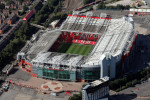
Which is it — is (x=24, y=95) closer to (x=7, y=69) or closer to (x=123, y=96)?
(x=7, y=69)

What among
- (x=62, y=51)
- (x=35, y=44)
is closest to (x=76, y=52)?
(x=62, y=51)

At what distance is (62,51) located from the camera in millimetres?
182125

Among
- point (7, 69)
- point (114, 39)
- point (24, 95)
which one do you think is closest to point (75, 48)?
point (114, 39)

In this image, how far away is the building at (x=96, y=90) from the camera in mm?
131625

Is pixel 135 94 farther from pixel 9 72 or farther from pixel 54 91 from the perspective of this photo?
pixel 9 72

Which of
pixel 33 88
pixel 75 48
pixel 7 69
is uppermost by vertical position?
pixel 75 48

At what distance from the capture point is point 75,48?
185250 mm

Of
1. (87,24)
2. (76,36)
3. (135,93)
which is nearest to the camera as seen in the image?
(135,93)

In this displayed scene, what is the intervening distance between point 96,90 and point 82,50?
51.1 m

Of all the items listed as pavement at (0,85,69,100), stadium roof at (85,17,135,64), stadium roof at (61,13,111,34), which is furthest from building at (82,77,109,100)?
stadium roof at (61,13,111,34)

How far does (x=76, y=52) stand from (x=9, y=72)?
37168 millimetres

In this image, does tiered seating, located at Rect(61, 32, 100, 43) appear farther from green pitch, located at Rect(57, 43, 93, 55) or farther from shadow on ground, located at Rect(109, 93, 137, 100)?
shadow on ground, located at Rect(109, 93, 137, 100)

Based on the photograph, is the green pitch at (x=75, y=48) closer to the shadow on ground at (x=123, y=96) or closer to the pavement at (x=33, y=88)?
the pavement at (x=33, y=88)

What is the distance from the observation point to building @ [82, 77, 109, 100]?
13162 cm
